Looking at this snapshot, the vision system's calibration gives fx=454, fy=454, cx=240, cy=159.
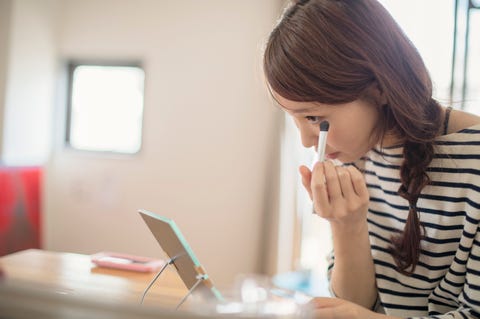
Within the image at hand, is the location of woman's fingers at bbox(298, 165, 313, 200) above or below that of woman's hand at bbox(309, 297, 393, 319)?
above

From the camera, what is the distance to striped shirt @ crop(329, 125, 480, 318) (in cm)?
71

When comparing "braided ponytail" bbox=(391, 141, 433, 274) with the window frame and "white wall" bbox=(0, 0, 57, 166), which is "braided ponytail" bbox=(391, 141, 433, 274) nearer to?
the window frame

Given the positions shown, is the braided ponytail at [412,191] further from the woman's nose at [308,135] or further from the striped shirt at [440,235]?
the woman's nose at [308,135]

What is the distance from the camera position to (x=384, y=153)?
876 mm

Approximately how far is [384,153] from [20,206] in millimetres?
1407

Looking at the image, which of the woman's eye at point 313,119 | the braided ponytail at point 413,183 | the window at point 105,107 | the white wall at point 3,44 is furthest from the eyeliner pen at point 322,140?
the white wall at point 3,44

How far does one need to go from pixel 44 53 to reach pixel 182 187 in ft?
4.19

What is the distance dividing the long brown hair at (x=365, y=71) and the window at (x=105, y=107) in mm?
2265

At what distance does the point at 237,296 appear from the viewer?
61 cm

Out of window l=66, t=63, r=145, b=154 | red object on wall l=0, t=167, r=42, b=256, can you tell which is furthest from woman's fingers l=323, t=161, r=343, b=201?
window l=66, t=63, r=145, b=154

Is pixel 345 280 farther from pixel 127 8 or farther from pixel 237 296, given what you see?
pixel 127 8

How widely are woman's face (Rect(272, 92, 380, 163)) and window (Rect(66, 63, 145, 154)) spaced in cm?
223

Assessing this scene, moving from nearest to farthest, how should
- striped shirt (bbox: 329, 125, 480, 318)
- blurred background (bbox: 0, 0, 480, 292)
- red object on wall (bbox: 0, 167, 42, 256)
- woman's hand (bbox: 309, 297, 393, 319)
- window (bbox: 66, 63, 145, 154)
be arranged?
woman's hand (bbox: 309, 297, 393, 319)
striped shirt (bbox: 329, 125, 480, 318)
red object on wall (bbox: 0, 167, 42, 256)
blurred background (bbox: 0, 0, 480, 292)
window (bbox: 66, 63, 145, 154)

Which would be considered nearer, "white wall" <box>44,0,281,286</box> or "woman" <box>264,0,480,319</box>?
"woman" <box>264,0,480,319</box>
